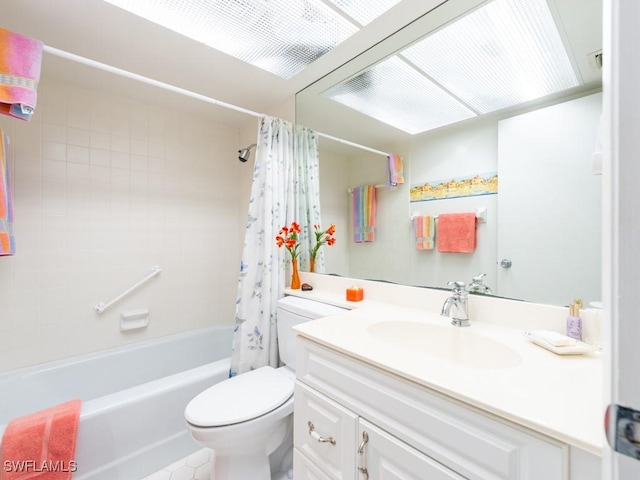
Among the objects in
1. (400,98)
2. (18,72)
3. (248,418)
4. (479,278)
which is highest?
(400,98)

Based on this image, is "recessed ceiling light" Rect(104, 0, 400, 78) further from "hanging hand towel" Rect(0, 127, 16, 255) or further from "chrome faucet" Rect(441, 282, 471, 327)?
"chrome faucet" Rect(441, 282, 471, 327)

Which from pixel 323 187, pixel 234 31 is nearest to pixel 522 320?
pixel 323 187

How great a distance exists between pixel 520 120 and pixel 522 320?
2.51ft

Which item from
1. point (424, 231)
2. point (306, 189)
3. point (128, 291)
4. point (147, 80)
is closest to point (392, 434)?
point (424, 231)

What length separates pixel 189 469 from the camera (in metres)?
1.44

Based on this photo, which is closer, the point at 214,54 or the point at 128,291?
the point at 214,54

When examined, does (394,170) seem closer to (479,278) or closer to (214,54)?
(479,278)

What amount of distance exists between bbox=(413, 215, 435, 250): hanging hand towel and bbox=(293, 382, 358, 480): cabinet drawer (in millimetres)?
825

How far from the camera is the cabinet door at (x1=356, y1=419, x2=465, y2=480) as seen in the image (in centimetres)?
62

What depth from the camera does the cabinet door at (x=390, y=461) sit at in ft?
2.04

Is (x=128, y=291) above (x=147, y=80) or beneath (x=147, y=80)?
beneath

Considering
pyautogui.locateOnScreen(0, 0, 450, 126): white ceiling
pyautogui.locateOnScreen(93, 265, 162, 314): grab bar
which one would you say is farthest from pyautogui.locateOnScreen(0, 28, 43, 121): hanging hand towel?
pyautogui.locateOnScreen(93, 265, 162, 314): grab bar

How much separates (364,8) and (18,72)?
1.51 m

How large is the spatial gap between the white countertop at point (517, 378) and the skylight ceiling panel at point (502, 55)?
3.02 feet
